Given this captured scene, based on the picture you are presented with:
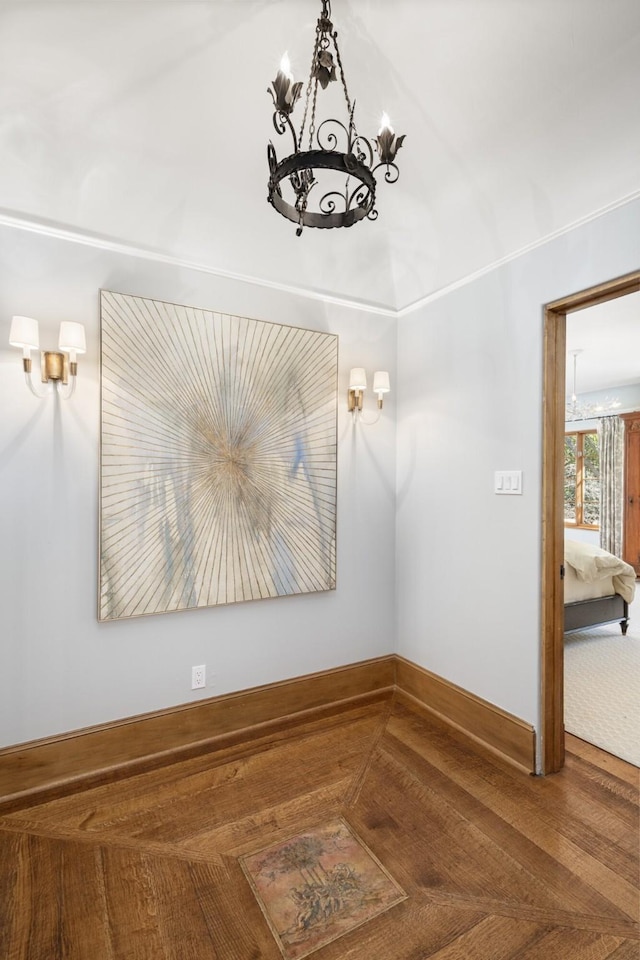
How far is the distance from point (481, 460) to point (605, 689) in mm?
1856

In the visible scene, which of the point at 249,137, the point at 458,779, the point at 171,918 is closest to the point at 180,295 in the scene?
the point at 249,137

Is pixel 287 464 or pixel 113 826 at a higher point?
pixel 287 464

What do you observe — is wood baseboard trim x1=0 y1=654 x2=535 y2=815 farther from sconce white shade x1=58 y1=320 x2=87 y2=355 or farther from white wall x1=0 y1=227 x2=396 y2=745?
sconce white shade x1=58 y1=320 x2=87 y2=355

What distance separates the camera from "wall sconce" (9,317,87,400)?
6.35 ft

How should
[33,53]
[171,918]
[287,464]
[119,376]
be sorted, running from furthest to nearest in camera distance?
[287,464], [119,376], [33,53], [171,918]

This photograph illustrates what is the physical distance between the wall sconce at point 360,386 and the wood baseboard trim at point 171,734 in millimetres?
1612

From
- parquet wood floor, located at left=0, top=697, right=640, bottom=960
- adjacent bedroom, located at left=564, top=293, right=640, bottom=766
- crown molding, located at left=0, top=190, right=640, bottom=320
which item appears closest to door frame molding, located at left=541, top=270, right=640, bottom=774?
parquet wood floor, located at left=0, top=697, right=640, bottom=960

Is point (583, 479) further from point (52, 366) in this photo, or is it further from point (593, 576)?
point (52, 366)

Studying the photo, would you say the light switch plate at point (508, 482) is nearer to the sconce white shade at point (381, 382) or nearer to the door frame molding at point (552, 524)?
the door frame molding at point (552, 524)

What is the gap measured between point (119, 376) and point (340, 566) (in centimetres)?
162

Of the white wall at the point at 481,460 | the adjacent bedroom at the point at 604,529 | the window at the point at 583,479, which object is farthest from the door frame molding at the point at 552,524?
the window at the point at 583,479

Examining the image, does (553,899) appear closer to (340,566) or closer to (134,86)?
(340,566)

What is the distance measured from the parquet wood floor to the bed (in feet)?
5.69

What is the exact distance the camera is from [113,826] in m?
1.89
